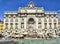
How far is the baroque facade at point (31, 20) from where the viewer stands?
64.5 metres

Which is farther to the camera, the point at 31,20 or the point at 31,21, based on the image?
the point at 31,20

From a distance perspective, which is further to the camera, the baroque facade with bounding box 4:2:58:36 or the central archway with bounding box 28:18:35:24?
the central archway with bounding box 28:18:35:24

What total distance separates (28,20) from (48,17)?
670 centimetres

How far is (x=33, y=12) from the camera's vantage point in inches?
2557

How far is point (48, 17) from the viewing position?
64938 mm

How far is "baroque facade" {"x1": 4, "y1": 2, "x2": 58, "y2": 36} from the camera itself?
64500 mm

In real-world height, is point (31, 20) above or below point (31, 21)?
above

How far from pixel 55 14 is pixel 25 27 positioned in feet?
35.8

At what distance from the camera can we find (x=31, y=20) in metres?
65.5

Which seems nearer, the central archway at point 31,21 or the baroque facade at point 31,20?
the baroque facade at point 31,20

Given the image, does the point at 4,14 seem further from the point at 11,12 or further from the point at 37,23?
the point at 37,23

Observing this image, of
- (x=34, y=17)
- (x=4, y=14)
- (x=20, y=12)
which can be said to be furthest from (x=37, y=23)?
(x=4, y=14)

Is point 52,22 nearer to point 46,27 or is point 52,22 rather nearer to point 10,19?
point 46,27

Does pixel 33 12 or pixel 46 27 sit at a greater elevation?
pixel 33 12
